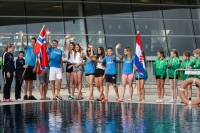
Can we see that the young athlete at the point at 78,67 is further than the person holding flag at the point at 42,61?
Yes

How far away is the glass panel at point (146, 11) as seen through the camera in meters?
28.2

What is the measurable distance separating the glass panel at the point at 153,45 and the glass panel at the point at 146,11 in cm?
121

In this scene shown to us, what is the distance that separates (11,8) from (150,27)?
6.83 m

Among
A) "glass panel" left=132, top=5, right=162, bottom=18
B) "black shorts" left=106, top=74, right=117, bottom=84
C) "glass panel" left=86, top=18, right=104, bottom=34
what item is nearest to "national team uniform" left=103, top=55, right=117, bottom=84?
"black shorts" left=106, top=74, right=117, bottom=84

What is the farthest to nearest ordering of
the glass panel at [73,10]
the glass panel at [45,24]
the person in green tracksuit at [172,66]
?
the glass panel at [73,10]
the glass panel at [45,24]
the person in green tracksuit at [172,66]

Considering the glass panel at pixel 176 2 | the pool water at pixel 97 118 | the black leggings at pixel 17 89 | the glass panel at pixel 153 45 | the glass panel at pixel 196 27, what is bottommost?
the pool water at pixel 97 118

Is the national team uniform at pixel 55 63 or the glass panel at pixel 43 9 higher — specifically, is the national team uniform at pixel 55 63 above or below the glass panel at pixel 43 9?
below

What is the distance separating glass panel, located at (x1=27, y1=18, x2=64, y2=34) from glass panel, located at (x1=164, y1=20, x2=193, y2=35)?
17.7 feet

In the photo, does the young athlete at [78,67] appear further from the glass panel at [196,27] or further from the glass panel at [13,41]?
the glass panel at [196,27]

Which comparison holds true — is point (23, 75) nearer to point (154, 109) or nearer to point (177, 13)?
point (154, 109)

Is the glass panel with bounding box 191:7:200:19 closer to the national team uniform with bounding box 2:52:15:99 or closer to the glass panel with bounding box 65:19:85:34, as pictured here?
the glass panel with bounding box 65:19:85:34

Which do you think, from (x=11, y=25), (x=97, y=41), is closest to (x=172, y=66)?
(x=97, y=41)

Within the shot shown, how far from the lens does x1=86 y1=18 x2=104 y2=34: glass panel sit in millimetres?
27156

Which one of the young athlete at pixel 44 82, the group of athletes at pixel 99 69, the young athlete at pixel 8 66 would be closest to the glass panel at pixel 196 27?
the group of athletes at pixel 99 69
